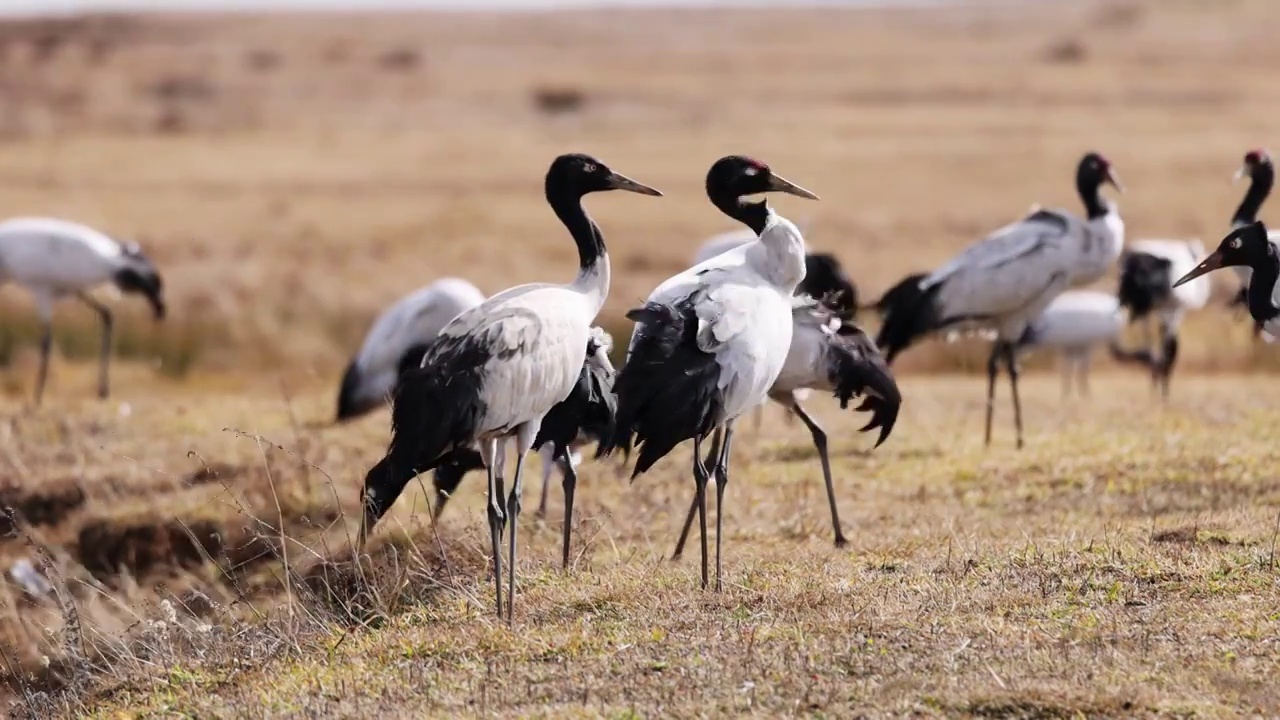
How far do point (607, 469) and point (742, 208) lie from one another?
343cm

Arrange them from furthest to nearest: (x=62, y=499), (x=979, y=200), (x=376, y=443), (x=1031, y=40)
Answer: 1. (x=1031, y=40)
2. (x=979, y=200)
3. (x=376, y=443)
4. (x=62, y=499)

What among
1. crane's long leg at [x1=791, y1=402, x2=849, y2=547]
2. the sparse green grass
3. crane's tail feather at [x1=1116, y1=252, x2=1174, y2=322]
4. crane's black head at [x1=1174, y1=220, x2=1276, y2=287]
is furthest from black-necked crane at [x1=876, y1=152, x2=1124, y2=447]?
crane's tail feather at [x1=1116, y1=252, x2=1174, y2=322]

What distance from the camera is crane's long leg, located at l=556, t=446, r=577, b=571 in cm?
834

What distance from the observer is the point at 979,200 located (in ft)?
99.1

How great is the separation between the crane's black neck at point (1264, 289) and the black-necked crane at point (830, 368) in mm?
1786

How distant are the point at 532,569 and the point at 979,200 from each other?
22995mm

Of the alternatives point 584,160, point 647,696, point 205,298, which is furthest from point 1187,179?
point 647,696

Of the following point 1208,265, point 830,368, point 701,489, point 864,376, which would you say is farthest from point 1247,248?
point 701,489

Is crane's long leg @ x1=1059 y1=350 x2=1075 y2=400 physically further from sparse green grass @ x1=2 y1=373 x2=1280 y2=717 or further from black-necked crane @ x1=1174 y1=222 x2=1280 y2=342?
black-necked crane @ x1=1174 y1=222 x2=1280 y2=342

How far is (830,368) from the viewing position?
9375 mm

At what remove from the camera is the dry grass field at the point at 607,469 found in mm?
6414

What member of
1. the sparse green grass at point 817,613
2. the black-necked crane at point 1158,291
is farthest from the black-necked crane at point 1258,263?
the black-necked crane at point 1158,291

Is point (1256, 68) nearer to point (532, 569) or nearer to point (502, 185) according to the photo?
point (502, 185)

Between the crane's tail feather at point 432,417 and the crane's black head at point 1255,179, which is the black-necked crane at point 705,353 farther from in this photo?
the crane's black head at point 1255,179
